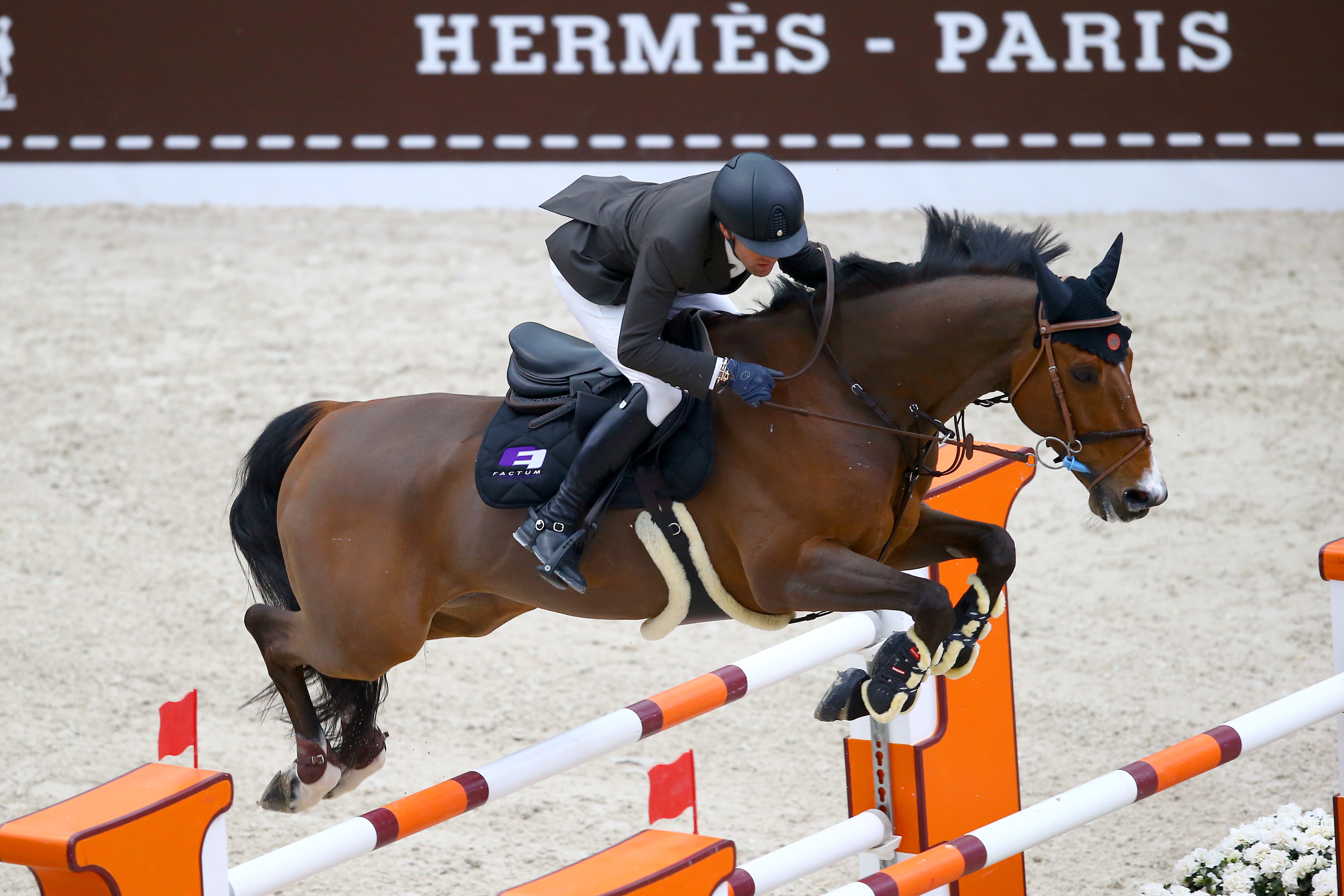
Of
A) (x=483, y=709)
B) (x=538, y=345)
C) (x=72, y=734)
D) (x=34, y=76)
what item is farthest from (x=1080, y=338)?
(x=34, y=76)

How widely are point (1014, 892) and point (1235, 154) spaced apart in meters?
7.65

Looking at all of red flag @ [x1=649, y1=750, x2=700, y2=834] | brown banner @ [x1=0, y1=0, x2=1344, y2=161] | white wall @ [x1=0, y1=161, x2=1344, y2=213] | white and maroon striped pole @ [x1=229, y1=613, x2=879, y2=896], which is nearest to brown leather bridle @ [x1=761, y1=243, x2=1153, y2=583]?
white and maroon striped pole @ [x1=229, y1=613, x2=879, y2=896]

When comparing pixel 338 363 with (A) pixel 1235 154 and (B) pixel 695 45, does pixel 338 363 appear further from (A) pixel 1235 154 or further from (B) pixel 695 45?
(A) pixel 1235 154

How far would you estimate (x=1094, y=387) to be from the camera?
3205 millimetres

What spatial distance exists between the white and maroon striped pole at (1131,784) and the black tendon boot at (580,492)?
945 millimetres

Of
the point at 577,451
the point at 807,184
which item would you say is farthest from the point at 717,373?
the point at 807,184

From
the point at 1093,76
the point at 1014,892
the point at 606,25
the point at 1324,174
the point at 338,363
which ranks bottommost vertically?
the point at 1014,892

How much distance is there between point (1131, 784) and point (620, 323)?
60.4 inches

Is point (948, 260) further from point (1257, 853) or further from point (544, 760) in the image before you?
point (1257, 853)

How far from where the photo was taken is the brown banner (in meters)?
10.4

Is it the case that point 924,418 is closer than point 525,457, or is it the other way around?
point 924,418

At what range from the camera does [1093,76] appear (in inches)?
408

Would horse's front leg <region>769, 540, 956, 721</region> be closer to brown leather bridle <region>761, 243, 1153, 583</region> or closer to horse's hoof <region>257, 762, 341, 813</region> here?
brown leather bridle <region>761, 243, 1153, 583</region>

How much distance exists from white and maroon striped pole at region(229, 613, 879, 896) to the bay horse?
271mm
